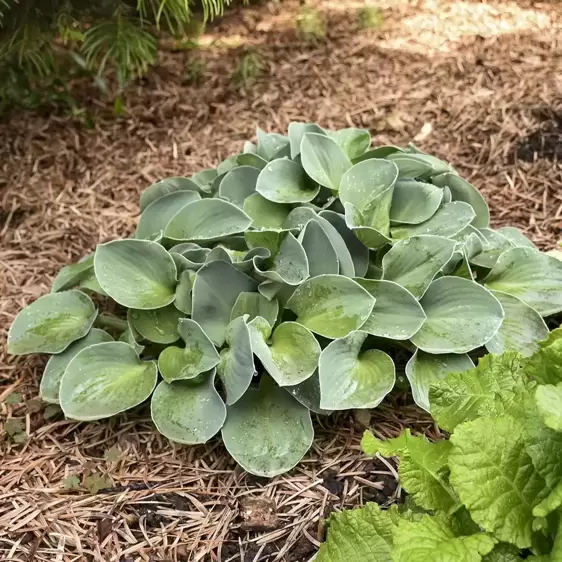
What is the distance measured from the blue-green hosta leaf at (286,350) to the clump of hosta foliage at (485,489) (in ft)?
1.20

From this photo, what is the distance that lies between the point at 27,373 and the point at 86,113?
1.61 metres

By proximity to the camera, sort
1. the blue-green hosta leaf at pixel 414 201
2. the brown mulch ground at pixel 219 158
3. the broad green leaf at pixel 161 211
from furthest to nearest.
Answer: the broad green leaf at pixel 161 211 < the blue-green hosta leaf at pixel 414 201 < the brown mulch ground at pixel 219 158

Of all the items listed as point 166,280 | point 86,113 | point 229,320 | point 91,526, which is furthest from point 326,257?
point 86,113

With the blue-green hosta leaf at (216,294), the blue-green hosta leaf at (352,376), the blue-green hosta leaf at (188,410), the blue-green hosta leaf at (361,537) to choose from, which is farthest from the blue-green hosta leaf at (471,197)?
the blue-green hosta leaf at (361,537)

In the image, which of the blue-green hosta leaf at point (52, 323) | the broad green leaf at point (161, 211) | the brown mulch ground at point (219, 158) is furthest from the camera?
the broad green leaf at point (161, 211)

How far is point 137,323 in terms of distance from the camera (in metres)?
1.70

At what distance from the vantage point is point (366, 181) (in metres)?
1.83

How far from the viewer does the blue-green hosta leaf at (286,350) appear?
143 cm

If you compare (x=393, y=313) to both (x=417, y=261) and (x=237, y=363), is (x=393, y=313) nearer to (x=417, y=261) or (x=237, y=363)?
(x=417, y=261)

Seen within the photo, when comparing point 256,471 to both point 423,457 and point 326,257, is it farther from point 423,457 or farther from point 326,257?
point 326,257

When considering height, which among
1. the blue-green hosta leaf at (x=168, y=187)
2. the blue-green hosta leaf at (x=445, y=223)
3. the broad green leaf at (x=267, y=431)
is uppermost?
the blue-green hosta leaf at (x=168, y=187)

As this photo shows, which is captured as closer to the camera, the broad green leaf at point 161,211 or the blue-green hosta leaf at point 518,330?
the blue-green hosta leaf at point 518,330

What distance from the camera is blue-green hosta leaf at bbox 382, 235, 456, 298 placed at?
5.28 ft

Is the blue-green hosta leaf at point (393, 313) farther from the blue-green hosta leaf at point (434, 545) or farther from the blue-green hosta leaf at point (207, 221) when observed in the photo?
the blue-green hosta leaf at point (434, 545)
